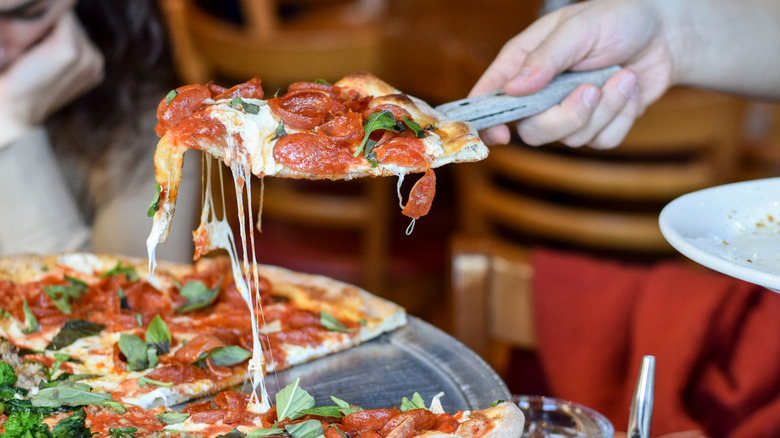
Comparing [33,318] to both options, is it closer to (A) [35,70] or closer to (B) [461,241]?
(A) [35,70]

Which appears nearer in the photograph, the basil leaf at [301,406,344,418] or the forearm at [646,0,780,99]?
the basil leaf at [301,406,344,418]

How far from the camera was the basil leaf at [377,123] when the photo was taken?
1291 millimetres

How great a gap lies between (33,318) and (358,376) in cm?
64

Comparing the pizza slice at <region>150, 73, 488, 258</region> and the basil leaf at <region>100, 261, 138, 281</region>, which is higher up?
the pizza slice at <region>150, 73, 488, 258</region>

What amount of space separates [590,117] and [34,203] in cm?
140

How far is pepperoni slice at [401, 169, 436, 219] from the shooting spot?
130cm

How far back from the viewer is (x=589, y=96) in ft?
5.35

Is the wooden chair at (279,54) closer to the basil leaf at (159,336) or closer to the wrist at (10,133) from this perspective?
the wrist at (10,133)

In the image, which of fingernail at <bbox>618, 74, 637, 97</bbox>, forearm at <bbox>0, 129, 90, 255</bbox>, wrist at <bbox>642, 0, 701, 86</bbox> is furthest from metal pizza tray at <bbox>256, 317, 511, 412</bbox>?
forearm at <bbox>0, 129, 90, 255</bbox>

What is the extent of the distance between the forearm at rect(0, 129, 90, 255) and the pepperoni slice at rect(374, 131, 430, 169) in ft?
3.92

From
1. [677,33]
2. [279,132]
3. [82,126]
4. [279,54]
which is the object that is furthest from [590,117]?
[279,54]

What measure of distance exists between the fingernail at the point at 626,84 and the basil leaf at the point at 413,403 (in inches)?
30.6

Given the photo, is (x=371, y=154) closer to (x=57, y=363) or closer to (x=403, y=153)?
(x=403, y=153)

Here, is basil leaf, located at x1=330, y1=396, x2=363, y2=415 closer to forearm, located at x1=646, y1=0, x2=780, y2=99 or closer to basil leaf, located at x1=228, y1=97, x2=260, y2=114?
basil leaf, located at x1=228, y1=97, x2=260, y2=114
